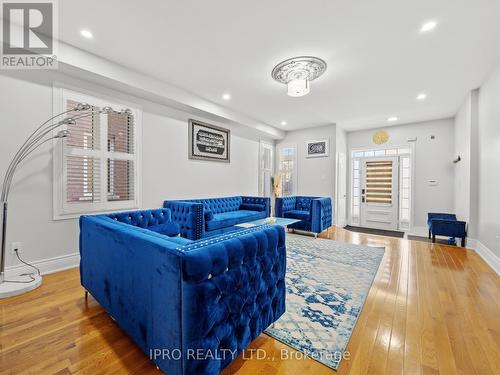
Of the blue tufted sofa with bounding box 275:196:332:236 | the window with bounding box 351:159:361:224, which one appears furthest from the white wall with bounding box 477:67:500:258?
the window with bounding box 351:159:361:224

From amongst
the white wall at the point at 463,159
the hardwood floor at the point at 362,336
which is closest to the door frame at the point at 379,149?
the white wall at the point at 463,159

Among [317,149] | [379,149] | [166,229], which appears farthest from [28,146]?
[379,149]

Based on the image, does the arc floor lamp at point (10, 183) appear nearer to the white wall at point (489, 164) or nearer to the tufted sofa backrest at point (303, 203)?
the tufted sofa backrest at point (303, 203)

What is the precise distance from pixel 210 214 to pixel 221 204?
3.32ft

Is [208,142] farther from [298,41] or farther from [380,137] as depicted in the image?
[380,137]

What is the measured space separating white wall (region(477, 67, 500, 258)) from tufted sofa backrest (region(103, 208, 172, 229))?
4542mm

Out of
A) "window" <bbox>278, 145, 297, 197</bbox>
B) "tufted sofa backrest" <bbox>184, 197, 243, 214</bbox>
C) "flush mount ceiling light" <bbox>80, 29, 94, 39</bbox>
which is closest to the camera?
"flush mount ceiling light" <bbox>80, 29, 94, 39</bbox>

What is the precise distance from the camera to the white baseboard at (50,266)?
8.44 feet

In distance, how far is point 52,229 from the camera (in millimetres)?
2852

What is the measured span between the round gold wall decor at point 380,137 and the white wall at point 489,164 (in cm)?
236

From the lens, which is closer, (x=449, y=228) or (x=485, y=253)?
(x=485, y=253)

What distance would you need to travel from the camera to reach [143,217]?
2869 millimetres

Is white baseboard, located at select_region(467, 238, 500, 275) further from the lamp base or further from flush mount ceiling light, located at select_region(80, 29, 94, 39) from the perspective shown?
flush mount ceiling light, located at select_region(80, 29, 94, 39)

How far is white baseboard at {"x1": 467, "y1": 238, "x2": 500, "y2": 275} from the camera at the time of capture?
9.72 ft
